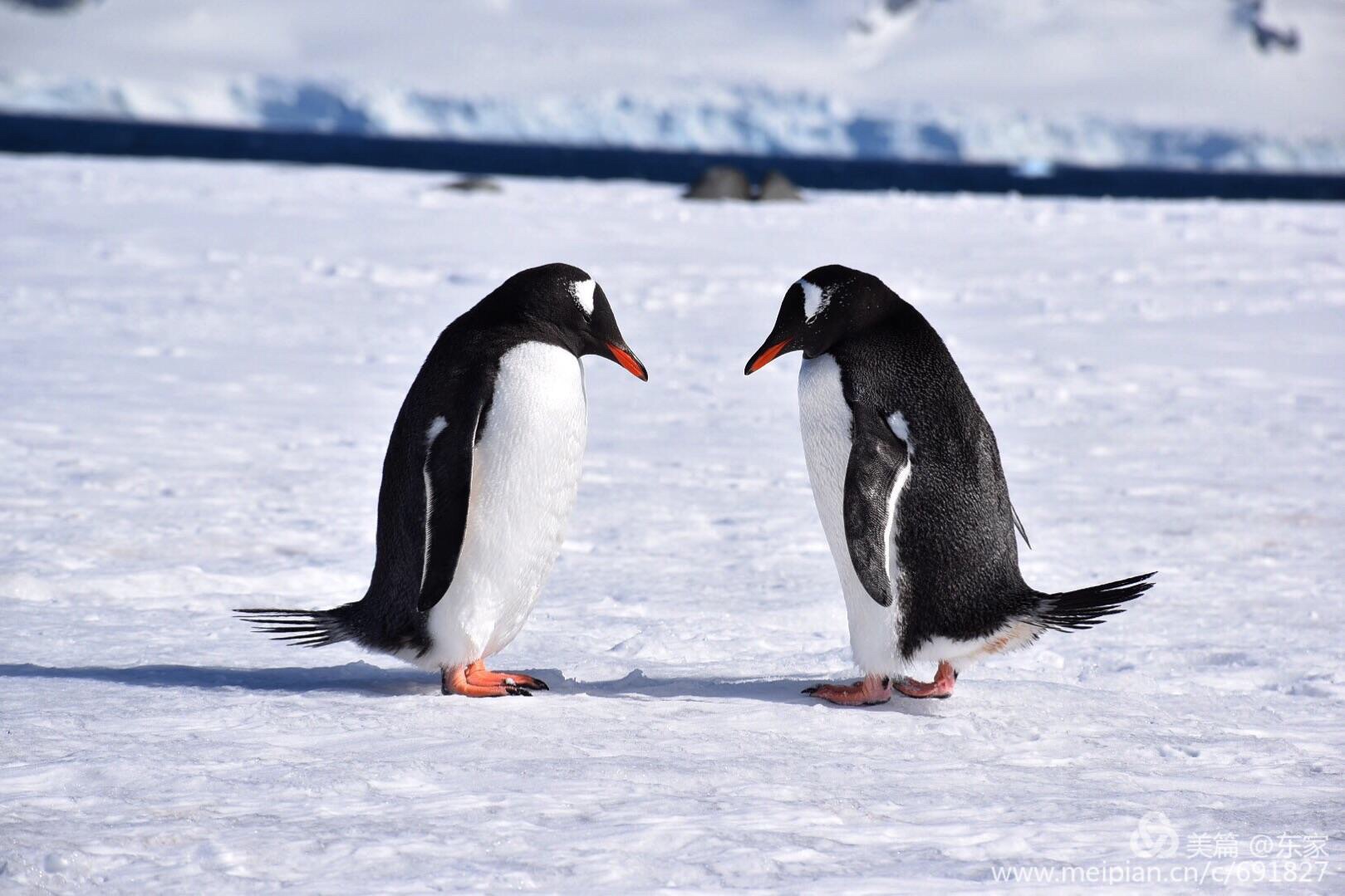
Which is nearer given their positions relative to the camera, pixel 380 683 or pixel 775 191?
pixel 380 683

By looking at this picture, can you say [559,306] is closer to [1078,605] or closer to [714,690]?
[714,690]

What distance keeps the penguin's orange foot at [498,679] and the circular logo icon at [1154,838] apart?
1.17 m

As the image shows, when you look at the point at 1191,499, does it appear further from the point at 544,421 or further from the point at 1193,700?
the point at 544,421

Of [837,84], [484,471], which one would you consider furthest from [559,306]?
[837,84]

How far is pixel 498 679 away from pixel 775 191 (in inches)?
648

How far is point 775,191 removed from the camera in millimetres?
18828

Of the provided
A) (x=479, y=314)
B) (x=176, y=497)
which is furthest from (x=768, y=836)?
(x=176, y=497)

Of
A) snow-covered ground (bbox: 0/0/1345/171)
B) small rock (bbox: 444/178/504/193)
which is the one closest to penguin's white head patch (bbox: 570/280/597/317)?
small rock (bbox: 444/178/504/193)

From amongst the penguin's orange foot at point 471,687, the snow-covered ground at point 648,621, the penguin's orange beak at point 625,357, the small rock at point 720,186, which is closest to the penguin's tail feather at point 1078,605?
the snow-covered ground at point 648,621

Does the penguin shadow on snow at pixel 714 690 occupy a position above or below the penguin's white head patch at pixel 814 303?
below

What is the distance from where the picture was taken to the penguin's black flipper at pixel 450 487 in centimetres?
273

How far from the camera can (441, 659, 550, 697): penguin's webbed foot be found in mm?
2801

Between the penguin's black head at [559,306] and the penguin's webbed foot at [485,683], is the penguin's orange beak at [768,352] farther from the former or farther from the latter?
the penguin's webbed foot at [485,683]

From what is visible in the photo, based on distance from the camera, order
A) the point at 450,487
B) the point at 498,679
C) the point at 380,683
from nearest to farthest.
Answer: the point at 450,487
the point at 498,679
the point at 380,683
